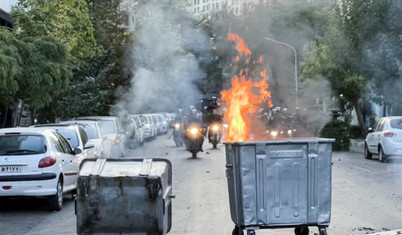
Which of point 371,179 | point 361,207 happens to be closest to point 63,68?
point 371,179

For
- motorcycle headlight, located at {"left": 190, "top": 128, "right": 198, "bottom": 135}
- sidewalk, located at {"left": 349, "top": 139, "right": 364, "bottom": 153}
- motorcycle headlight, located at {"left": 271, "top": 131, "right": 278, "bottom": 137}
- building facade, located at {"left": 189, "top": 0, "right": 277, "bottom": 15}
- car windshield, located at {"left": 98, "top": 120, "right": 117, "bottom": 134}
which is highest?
building facade, located at {"left": 189, "top": 0, "right": 277, "bottom": 15}

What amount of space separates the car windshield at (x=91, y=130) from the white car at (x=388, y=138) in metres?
8.65

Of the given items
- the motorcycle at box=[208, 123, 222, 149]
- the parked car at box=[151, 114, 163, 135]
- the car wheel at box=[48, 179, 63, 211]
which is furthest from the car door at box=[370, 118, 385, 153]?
the parked car at box=[151, 114, 163, 135]

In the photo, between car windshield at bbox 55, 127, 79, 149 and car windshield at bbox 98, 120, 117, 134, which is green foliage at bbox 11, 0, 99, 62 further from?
car windshield at bbox 55, 127, 79, 149

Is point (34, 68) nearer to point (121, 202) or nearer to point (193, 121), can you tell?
point (193, 121)

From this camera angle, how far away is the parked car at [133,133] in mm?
28406

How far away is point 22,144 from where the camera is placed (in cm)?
1157

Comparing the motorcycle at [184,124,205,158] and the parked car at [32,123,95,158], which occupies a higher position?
the parked car at [32,123,95,158]

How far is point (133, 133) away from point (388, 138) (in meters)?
11.7

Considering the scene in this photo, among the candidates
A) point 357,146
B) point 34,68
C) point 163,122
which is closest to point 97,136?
point 34,68

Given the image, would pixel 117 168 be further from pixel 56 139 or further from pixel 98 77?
pixel 98 77

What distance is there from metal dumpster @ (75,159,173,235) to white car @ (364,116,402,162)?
14.4 meters

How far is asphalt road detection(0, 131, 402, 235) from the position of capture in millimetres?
9625

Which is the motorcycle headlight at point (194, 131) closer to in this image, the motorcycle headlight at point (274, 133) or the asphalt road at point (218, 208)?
the asphalt road at point (218, 208)
